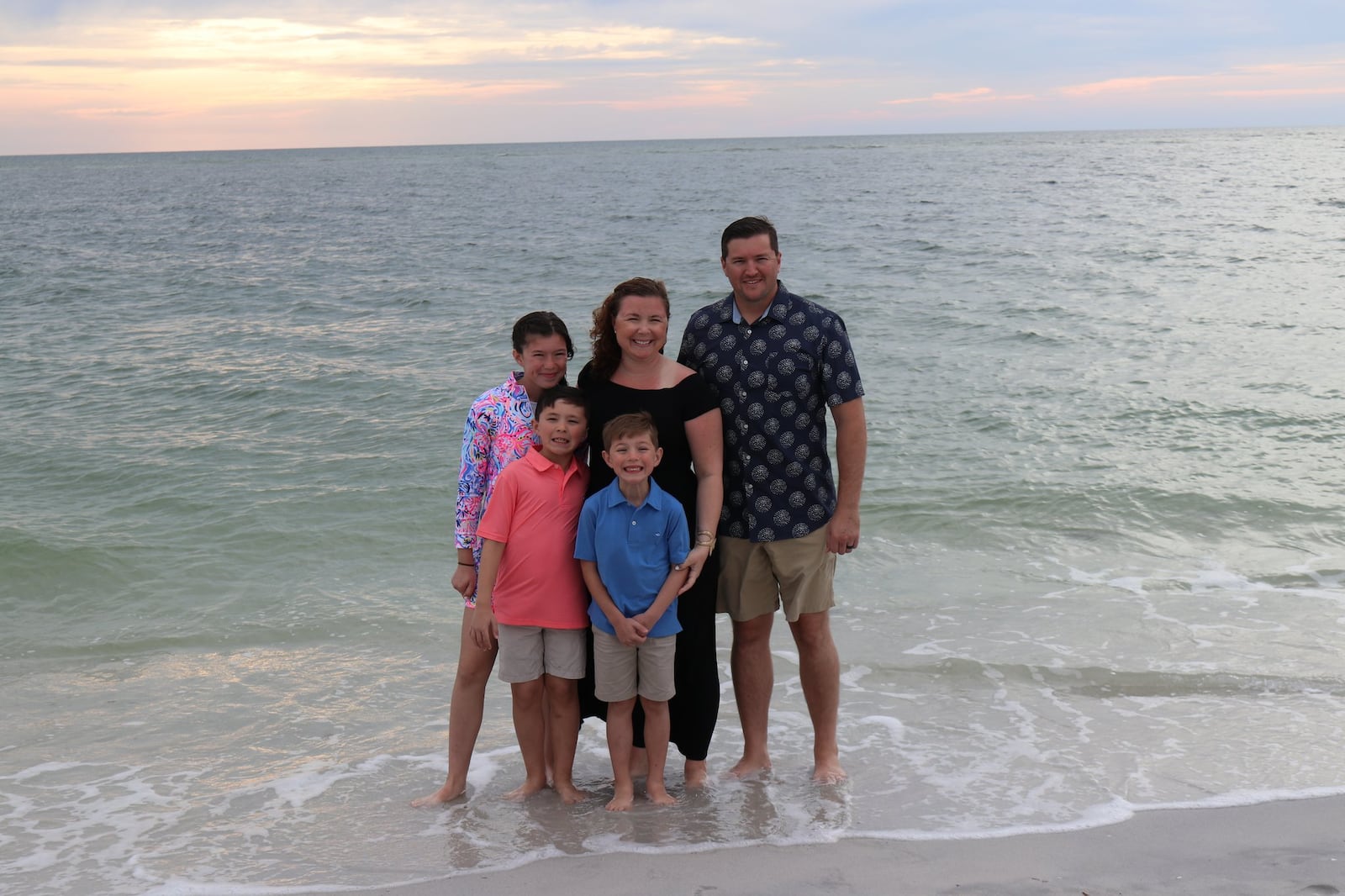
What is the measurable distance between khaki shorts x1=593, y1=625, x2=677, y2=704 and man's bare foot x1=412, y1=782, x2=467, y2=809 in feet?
2.38

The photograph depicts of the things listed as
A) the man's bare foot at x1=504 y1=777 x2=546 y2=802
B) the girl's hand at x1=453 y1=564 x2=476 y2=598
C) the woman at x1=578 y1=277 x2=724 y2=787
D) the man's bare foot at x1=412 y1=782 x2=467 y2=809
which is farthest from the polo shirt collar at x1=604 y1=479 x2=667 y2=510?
the man's bare foot at x1=412 y1=782 x2=467 y2=809

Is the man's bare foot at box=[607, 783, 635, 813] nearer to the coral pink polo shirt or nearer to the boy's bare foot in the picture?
A: the boy's bare foot

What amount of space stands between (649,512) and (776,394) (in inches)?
25.1

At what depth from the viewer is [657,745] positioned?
3990 millimetres

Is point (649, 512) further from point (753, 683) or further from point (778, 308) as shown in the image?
point (753, 683)

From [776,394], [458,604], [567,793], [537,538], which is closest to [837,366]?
[776,394]

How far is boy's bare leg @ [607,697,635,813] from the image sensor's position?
392 centimetres

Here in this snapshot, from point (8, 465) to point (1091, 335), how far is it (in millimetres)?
13316

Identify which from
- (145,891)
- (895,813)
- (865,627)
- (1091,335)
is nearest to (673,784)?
(895,813)

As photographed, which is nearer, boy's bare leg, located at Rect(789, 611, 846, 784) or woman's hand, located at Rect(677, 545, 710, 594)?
woman's hand, located at Rect(677, 545, 710, 594)

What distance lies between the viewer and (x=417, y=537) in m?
8.21

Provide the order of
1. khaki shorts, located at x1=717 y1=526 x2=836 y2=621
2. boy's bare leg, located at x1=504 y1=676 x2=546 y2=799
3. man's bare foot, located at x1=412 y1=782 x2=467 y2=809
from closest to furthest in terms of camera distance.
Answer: boy's bare leg, located at x1=504 y1=676 x2=546 y2=799 → khaki shorts, located at x1=717 y1=526 x2=836 y2=621 → man's bare foot, located at x1=412 y1=782 x2=467 y2=809

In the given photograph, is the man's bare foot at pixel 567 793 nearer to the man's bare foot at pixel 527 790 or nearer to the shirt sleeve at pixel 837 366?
the man's bare foot at pixel 527 790

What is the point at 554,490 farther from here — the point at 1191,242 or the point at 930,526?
the point at 1191,242
